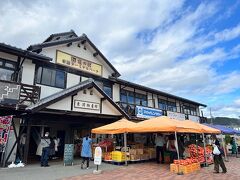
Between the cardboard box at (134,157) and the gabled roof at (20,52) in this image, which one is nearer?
the gabled roof at (20,52)

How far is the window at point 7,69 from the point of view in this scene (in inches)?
480

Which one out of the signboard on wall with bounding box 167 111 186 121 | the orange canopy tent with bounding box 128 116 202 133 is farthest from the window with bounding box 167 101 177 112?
the orange canopy tent with bounding box 128 116 202 133

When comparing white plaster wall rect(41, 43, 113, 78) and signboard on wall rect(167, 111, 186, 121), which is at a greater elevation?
white plaster wall rect(41, 43, 113, 78)

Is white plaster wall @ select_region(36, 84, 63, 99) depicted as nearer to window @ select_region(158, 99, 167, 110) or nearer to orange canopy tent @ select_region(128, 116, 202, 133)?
orange canopy tent @ select_region(128, 116, 202, 133)

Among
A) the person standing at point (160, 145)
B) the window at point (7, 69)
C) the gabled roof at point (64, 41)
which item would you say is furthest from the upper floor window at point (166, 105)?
the window at point (7, 69)

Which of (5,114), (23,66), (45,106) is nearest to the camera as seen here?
(45,106)

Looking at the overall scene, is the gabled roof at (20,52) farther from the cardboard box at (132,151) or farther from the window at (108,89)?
the cardboard box at (132,151)

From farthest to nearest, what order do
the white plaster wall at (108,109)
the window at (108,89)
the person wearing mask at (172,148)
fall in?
the window at (108,89), the white plaster wall at (108,109), the person wearing mask at (172,148)

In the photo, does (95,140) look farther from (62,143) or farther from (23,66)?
(23,66)

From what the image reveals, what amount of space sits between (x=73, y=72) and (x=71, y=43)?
2.20 meters

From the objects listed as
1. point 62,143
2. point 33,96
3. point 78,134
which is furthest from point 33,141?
point 33,96

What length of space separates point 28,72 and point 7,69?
45.6 inches

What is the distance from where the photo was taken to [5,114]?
40.0 ft

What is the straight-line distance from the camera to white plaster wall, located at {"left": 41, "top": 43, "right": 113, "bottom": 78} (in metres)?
14.9
